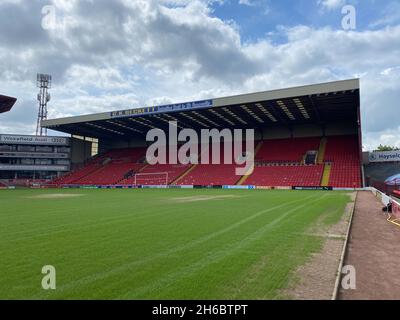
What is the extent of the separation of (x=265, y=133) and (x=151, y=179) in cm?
2334

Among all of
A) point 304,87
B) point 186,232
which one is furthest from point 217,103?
point 186,232

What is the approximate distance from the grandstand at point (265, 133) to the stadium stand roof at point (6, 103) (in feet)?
47.5

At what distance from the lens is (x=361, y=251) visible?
8.00 m

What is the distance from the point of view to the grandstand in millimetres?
39375

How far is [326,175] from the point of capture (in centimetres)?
4206

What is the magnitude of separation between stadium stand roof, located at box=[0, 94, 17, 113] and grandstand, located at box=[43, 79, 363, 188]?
14.5 metres

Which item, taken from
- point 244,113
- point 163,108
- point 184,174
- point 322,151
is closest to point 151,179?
point 184,174

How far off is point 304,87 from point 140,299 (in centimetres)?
3502

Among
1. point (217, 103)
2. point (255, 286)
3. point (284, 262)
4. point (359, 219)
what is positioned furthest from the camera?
point (217, 103)

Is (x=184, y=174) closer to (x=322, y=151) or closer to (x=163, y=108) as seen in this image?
(x=163, y=108)

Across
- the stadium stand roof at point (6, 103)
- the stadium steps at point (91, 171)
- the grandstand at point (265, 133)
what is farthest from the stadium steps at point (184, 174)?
the stadium stand roof at point (6, 103)

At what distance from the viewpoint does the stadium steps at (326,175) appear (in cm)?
4000

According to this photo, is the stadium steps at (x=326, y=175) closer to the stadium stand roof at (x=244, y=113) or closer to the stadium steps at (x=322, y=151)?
the stadium steps at (x=322, y=151)
